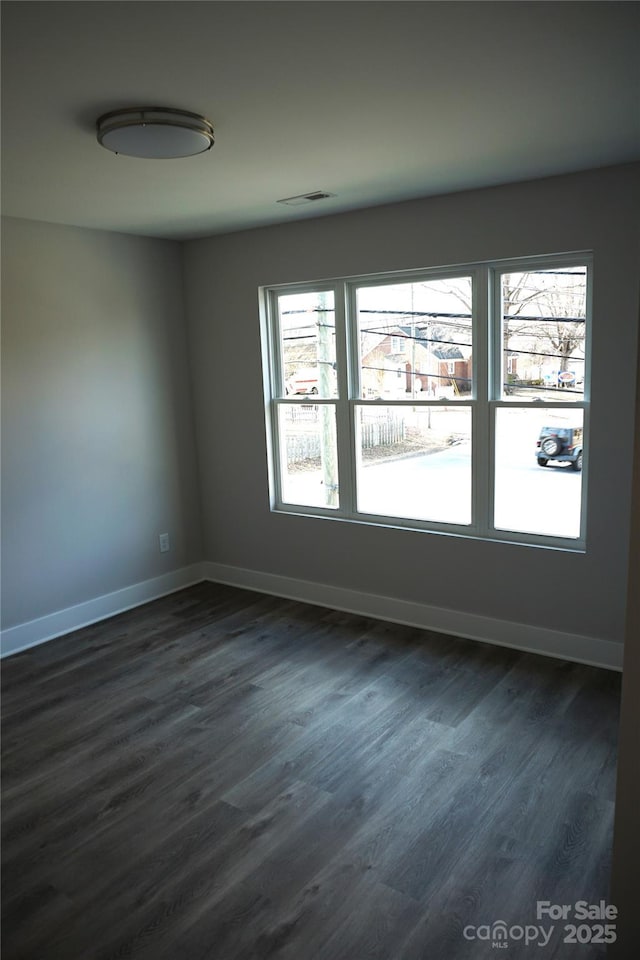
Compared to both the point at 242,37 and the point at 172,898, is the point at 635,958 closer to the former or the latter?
the point at 172,898

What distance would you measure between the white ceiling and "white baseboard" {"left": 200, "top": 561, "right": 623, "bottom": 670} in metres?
2.47

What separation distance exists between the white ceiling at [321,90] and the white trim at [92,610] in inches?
Answer: 99.3

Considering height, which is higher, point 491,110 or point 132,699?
point 491,110

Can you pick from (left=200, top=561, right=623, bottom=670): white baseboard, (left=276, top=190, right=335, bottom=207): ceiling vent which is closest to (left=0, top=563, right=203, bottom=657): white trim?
(left=200, top=561, right=623, bottom=670): white baseboard

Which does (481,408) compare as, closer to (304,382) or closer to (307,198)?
(304,382)

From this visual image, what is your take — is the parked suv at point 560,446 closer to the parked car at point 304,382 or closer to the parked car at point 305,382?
the parked car at point 305,382

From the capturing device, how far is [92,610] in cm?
463

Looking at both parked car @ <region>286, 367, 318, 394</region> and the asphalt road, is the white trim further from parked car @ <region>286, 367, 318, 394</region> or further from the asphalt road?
parked car @ <region>286, 367, 318, 394</region>

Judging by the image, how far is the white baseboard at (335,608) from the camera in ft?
12.4

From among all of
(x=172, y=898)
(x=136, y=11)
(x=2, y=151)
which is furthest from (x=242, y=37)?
(x=172, y=898)

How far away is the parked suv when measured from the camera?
3.68 metres

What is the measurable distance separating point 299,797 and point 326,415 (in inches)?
103

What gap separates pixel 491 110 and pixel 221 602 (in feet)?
11.8

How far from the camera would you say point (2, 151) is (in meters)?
2.69
